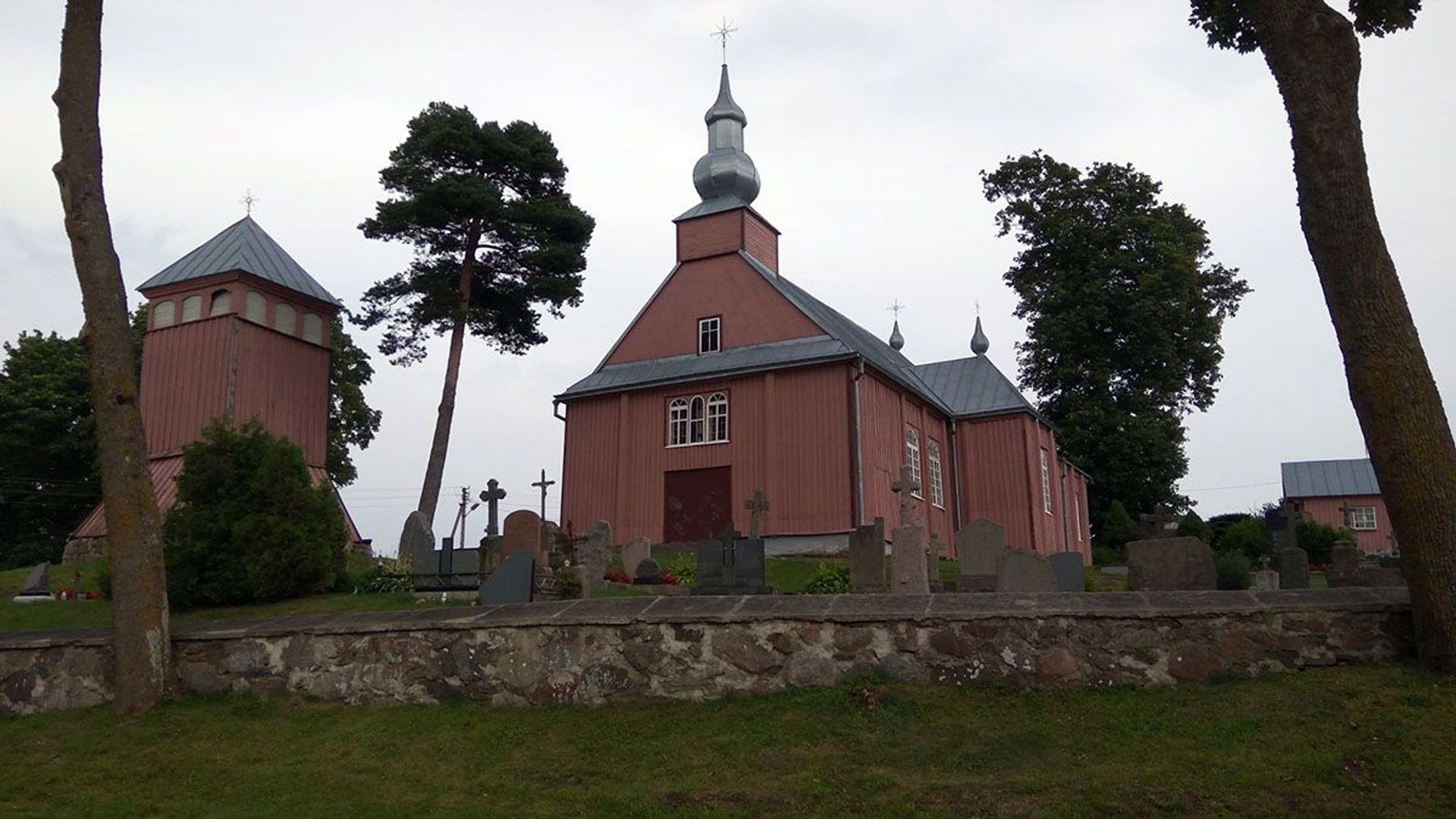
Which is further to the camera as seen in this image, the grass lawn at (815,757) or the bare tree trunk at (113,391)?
the bare tree trunk at (113,391)

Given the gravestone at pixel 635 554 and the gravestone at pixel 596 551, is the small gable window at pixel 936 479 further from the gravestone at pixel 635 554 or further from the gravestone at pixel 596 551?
the gravestone at pixel 596 551

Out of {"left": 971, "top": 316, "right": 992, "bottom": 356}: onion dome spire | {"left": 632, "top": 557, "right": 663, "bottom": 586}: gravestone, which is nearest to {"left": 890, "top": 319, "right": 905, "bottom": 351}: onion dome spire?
{"left": 971, "top": 316, "right": 992, "bottom": 356}: onion dome spire

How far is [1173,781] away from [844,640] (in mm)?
2716

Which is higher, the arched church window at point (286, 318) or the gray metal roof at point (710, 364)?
the arched church window at point (286, 318)

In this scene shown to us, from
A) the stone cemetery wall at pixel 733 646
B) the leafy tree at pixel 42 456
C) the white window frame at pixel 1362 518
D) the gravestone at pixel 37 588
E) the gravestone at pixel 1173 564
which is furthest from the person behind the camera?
the white window frame at pixel 1362 518

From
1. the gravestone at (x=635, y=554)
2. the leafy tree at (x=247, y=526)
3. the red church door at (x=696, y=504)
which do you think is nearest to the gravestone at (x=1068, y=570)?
the gravestone at (x=635, y=554)

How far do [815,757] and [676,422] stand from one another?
19108mm

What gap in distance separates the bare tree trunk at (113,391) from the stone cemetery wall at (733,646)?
450 mm

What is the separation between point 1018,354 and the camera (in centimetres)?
3544

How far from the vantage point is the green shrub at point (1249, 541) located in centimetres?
2250

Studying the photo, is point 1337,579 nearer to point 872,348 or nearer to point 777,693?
point 777,693

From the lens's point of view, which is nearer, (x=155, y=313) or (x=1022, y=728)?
(x=1022, y=728)

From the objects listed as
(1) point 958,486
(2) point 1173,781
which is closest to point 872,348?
(1) point 958,486

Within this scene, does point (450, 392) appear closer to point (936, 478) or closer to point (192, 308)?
point (192, 308)
